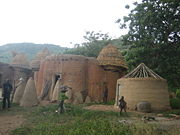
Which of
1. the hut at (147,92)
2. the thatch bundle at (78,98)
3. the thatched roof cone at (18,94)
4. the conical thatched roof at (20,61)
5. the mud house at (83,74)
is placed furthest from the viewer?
the conical thatched roof at (20,61)

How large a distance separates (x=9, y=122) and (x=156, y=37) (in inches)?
465

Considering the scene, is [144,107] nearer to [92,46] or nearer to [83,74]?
[83,74]

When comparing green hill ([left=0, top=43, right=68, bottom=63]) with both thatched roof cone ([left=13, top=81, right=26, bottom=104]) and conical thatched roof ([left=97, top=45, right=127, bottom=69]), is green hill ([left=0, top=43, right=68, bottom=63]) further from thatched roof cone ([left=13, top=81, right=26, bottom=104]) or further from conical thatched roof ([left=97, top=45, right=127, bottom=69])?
thatched roof cone ([left=13, top=81, right=26, bottom=104])

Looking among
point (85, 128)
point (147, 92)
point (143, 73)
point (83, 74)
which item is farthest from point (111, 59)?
point (85, 128)

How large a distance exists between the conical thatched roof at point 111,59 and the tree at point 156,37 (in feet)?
12.3

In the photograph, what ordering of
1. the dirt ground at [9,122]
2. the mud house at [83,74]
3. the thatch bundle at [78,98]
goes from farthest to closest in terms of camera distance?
the mud house at [83,74] → the thatch bundle at [78,98] → the dirt ground at [9,122]

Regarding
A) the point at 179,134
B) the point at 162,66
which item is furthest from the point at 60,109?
the point at 162,66

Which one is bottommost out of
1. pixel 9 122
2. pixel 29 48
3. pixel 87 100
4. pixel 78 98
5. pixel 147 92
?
pixel 9 122

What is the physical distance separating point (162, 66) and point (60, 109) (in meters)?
9.18

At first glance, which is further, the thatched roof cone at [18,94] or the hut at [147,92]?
the thatched roof cone at [18,94]

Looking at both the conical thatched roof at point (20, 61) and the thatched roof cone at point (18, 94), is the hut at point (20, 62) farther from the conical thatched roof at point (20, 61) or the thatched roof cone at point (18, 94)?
the thatched roof cone at point (18, 94)

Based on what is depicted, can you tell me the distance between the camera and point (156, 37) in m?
17.6

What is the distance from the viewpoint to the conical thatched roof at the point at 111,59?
23.7 meters

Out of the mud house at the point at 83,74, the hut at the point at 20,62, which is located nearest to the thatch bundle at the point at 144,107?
the mud house at the point at 83,74
